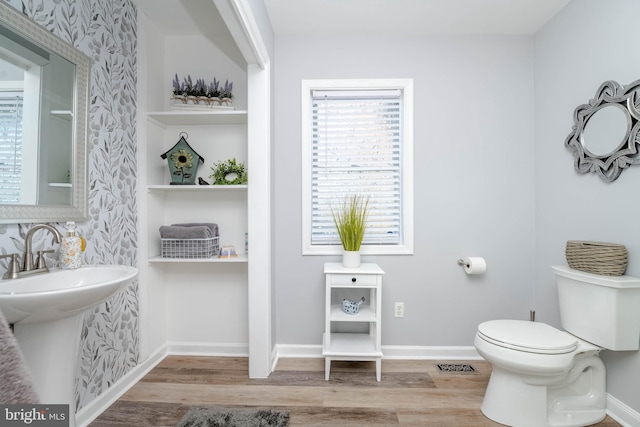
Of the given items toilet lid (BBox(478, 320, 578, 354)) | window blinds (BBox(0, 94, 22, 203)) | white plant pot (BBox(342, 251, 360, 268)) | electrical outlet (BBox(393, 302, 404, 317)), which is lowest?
electrical outlet (BBox(393, 302, 404, 317))

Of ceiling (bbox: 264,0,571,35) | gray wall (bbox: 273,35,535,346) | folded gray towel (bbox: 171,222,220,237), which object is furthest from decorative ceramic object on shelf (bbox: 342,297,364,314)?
ceiling (bbox: 264,0,571,35)

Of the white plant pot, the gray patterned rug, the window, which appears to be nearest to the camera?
the gray patterned rug

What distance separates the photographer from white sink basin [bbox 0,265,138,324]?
975 millimetres

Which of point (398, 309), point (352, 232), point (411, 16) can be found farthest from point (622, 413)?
point (411, 16)

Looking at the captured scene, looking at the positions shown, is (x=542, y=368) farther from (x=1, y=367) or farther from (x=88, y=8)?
(x=88, y=8)

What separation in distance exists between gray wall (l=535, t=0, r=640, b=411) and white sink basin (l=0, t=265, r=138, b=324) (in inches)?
96.6

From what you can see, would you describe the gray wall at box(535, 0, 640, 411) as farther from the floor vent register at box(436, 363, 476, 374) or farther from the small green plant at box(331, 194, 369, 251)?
the small green plant at box(331, 194, 369, 251)

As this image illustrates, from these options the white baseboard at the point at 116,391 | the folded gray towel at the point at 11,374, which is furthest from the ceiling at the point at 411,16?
the white baseboard at the point at 116,391

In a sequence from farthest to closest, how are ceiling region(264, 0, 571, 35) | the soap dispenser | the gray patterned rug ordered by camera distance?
ceiling region(264, 0, 571, 35), the gray patterned rug, the soap dispenser

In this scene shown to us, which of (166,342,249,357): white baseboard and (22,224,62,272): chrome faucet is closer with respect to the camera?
(22,224,62,272): chrome faucet

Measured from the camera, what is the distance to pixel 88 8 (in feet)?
5.62

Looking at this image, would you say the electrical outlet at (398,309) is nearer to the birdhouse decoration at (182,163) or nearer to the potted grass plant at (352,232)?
the potted grass plant at (352,232)

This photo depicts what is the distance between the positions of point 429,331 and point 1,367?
242cm

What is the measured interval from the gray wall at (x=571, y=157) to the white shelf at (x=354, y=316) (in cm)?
127
